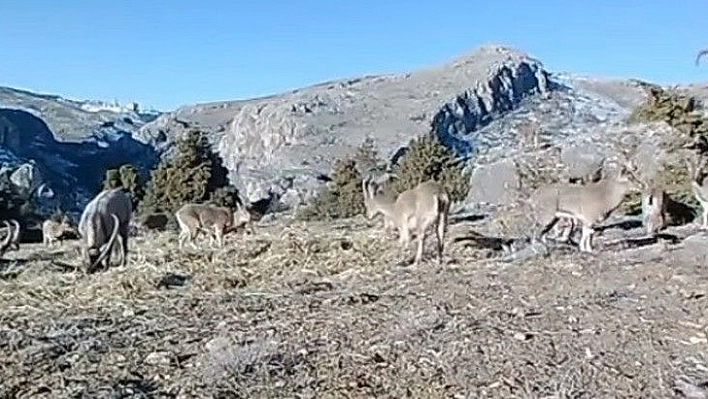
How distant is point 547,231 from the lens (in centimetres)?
1262

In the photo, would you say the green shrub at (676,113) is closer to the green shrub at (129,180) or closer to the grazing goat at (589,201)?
the grazing goat at (589,201)

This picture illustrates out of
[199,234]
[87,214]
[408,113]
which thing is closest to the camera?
A: [87,214]

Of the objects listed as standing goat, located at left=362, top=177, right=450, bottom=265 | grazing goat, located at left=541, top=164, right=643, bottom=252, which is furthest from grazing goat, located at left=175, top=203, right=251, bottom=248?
grazing goat, located at left=541, top=164, right=643, bottom=252

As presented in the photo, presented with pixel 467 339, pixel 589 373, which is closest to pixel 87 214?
pixel 467 339

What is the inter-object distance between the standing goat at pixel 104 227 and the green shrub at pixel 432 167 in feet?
64.6

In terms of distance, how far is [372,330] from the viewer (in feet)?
22.9

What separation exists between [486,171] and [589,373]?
30588 millimetres

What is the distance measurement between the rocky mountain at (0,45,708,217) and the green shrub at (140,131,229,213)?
659 inches

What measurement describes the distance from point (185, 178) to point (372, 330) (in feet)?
109

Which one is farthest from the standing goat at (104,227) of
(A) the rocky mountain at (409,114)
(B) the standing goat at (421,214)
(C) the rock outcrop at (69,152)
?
(C) the rock outcrop at (69,152)

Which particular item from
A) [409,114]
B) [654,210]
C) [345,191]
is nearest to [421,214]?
[654,210]

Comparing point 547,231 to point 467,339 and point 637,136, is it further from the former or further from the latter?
point 637,136

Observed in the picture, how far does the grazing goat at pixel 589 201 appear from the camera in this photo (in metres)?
11.8

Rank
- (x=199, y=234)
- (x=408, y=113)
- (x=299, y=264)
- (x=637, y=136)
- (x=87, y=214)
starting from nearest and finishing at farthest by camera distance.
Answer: (x=299, y=264) → (x=87, y=214) → (x=199, y=234) → (x=637, y=136) → (x=408, y=113)
